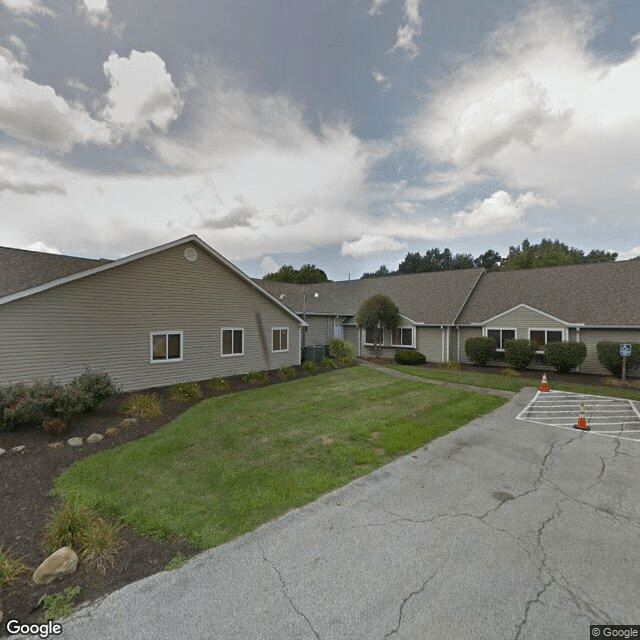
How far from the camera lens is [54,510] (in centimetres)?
478

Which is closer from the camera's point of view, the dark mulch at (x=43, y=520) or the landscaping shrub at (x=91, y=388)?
the dark mulch at (x=43, y=520)

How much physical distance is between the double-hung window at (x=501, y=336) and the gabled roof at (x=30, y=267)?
68.8 feet

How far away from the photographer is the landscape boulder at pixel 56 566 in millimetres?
3542

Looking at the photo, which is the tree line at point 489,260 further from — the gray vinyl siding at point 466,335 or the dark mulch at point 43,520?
the dark mulch at point 43,520

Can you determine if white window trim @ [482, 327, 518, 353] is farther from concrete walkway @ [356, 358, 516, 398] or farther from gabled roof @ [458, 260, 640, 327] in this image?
concrete walkway @ [356, 358, 516, 398]

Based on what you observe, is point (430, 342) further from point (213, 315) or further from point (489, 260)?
point (489, 260)

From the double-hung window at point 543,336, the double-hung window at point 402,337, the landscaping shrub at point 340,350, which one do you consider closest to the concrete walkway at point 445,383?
the landscaping shrub at point 340,350

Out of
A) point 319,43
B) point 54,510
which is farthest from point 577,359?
point 54,510

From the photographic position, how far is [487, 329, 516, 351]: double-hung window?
18938 millimetres

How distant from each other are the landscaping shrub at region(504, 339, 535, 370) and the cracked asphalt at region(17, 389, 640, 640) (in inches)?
488

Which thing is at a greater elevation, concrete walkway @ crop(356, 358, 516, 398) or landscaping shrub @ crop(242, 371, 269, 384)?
landscaping shrub @ crop(242, 371, 269, 384)

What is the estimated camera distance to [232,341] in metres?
15.7

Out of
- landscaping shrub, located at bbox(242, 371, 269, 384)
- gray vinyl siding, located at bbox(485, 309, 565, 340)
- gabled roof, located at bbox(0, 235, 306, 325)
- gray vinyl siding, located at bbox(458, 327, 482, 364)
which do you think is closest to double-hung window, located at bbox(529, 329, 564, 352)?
gray vinyl siding, located at bbox(485, 309, 565, 340)

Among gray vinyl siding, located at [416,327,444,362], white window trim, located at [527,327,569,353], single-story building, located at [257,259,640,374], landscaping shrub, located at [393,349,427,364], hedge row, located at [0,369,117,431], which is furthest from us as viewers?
gray vinyl siding, located at [416,327,444,362]
